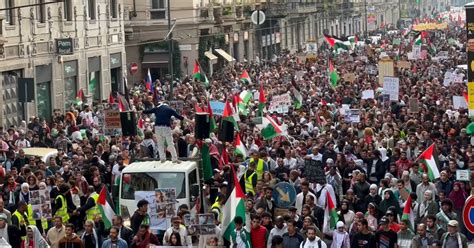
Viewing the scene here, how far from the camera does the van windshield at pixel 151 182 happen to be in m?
21.4

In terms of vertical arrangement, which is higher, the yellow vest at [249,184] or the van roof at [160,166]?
the van roof at [160,166]

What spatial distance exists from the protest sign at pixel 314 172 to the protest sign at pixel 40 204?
13.7ft

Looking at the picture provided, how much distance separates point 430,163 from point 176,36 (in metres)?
44.7

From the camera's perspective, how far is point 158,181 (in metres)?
21.5

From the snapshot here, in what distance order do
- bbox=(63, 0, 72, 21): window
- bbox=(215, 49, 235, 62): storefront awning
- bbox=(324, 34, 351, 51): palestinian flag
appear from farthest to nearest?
A: bbox=(215, 49, 235, 62): storefront awning
bbox=(324, 34, 351, 51): palestinian flag
bbox=(63, 0, 72, 21): window

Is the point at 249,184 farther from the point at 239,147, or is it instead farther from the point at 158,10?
the point at 158,10

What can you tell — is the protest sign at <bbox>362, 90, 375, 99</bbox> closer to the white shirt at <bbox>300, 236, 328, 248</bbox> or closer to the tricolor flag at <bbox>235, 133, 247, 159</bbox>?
the tricolor flag at <bbox>235, 133, 247, 159</bbox>

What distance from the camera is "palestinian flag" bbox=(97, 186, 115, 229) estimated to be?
20.5m

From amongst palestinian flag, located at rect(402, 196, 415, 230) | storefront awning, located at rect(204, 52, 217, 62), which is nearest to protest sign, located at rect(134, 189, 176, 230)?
palestinian flag, located at rect(402, 196, 415, 230)

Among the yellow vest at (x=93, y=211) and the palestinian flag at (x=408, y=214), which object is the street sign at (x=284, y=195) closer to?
the palestinian flag at (x=408, y=214)

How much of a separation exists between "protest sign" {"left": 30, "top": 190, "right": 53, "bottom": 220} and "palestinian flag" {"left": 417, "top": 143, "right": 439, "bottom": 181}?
6471 millimetres

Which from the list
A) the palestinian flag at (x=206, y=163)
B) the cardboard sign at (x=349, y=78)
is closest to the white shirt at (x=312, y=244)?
the palestinian flag at (x=206, y=163)

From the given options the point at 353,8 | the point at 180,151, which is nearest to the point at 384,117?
the point at 180,151

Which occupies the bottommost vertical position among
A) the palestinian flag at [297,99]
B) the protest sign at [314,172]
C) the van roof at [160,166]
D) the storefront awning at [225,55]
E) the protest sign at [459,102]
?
the storefront awning at [225,55]
